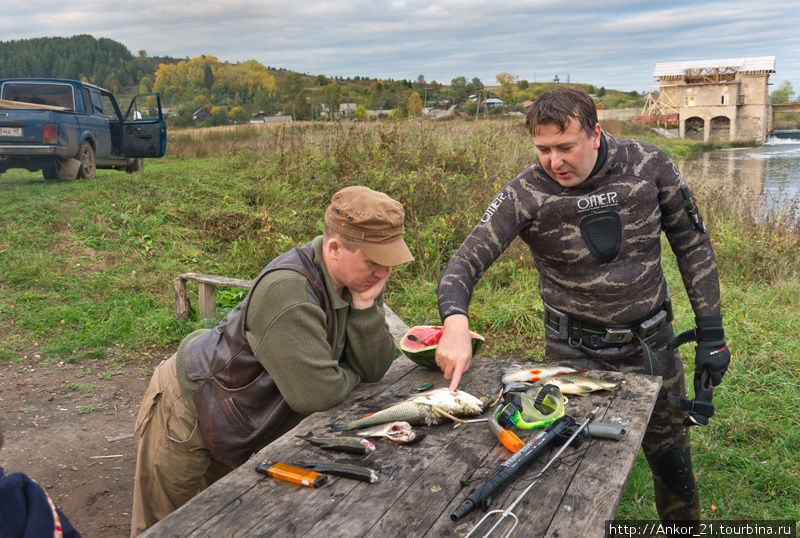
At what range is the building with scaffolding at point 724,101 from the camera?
46875 mm

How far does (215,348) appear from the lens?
2.57 meters

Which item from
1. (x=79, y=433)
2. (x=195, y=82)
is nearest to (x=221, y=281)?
(x=79, y=433)

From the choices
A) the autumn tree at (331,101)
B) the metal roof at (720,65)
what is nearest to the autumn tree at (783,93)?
the metal roof at (720,65)

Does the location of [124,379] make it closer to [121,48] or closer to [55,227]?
[55,227]

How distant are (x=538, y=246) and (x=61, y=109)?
1167cm

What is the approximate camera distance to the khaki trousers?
2.65 metres

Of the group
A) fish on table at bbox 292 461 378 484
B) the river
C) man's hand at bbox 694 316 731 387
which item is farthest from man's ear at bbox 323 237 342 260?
the river

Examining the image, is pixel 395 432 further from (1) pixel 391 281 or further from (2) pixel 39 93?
(2) pixel 39 93

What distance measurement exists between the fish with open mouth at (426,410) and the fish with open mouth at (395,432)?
3 cm

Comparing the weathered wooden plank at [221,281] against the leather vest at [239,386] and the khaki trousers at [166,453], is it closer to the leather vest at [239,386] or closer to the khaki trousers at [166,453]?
the khaki trousers at [166,453]

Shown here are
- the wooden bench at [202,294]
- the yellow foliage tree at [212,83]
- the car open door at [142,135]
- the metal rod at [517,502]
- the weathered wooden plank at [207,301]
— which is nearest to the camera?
the metal rod at [517,502]

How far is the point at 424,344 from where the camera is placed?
3049 mm

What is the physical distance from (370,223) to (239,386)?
2.74 ft

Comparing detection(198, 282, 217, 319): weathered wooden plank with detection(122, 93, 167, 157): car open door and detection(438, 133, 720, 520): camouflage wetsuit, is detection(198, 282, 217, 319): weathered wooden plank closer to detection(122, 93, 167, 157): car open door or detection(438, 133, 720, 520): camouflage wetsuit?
detection(438, 133, 720, 520): camouflage wetsuit
